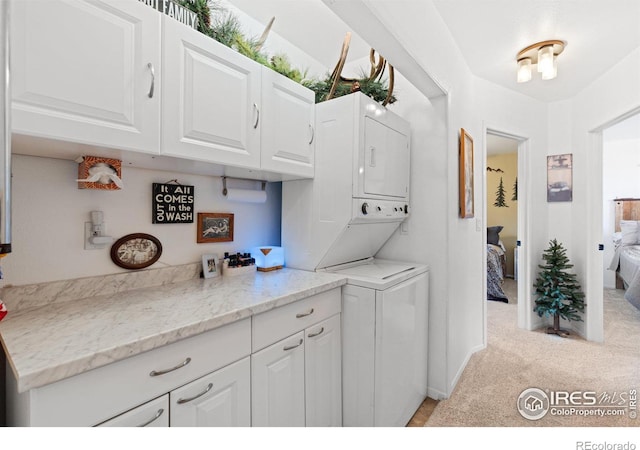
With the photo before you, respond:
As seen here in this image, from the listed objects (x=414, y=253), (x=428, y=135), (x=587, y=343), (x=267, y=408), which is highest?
(x=428, y=135)

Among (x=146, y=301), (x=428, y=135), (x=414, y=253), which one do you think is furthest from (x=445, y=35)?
(x=146, y=301)

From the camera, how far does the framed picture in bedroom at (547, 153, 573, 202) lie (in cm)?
312

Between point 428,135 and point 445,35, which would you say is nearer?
point 445,35

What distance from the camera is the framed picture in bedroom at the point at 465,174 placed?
2.24 m

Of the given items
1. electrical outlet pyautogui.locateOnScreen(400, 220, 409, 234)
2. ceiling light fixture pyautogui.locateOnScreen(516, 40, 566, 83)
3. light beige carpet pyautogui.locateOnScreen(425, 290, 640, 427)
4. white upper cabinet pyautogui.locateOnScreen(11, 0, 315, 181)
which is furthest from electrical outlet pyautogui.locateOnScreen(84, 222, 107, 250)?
ceiling light fixture pyautogui.locateOnScreen(516, 40, 566, 83)

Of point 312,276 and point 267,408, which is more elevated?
point 312,276

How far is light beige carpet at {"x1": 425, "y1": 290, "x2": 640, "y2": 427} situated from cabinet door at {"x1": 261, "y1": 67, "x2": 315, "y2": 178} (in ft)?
5.88

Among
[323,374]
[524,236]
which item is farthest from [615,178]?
[323,374]

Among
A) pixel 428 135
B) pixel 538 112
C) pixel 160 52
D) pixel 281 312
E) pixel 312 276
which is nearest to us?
A: pixel 160 52

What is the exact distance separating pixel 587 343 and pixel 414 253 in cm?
222

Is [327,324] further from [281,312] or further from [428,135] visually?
[428,135]

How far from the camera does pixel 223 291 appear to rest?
1396mm

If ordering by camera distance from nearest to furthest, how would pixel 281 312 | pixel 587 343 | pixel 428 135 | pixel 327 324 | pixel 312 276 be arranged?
pixel 281 312
pixel 327 324
pixel 312 276
pixel 428 135
pixel 587 343

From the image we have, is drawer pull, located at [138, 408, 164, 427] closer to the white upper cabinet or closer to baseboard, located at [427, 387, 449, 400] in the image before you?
the white upper cabinet
